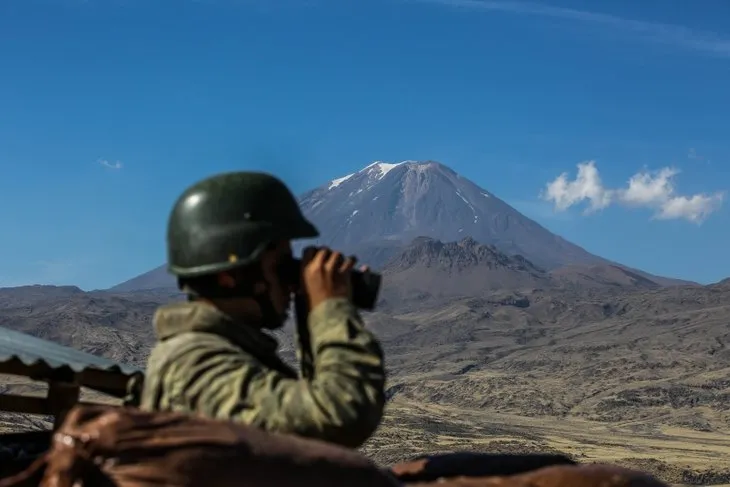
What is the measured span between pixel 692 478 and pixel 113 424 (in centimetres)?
3507

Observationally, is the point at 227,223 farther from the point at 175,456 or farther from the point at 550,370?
the point at 550,370

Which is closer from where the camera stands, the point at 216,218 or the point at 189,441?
the point at 189,441

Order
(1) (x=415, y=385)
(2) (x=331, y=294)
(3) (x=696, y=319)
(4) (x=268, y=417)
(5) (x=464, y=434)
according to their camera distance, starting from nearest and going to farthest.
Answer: (4) (x=268, y=417) < (2) (x=331, y=294) < (5) (x=464, y=434) < (1) (x=415, y=385) < (3) (x=696, y=319)

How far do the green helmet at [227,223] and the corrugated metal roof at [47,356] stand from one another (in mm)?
4075

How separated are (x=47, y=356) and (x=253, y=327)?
4973mm

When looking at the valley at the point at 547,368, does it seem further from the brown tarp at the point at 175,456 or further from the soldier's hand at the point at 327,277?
the brown tarp at the point at 175,456

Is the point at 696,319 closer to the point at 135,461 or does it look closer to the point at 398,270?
the point at 398,270

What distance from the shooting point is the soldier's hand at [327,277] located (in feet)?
8.34

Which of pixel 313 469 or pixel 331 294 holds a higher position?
pixel 331 294

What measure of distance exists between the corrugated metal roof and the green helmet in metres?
4.08

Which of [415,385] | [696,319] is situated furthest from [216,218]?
[696,319]

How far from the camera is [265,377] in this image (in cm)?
236

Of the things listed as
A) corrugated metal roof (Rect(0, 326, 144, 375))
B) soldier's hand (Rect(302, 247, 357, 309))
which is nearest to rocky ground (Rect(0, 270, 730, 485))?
corrugated metal roof (Rect(0, 326, 144, 375))

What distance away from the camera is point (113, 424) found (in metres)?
2.06
